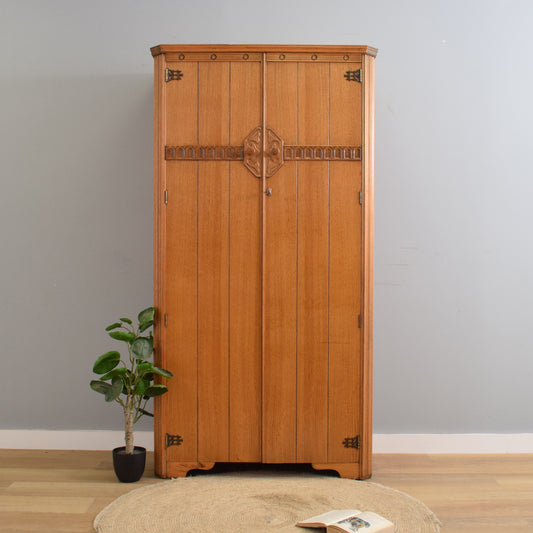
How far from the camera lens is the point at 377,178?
10.8 feet

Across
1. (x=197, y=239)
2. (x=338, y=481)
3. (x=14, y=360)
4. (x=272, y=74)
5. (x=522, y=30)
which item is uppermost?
(x=522, y=30)

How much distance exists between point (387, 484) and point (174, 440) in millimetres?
1066

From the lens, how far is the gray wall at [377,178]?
10.8 ft

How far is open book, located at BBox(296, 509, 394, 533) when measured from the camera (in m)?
2.12

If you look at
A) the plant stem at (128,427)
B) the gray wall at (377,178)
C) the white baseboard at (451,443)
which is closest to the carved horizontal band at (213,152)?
the gray wall at (377,178)

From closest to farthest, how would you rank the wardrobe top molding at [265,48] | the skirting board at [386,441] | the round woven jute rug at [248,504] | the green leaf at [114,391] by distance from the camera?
1. the round woven jute rug at [248,504]
2. the green leaf at [114,391]
3. the wardrobe top molding at [265,48]
4. the skirting board at [386,441]

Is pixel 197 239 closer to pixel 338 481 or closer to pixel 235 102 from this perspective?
pixel 235 102

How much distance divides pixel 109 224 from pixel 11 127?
81 cm

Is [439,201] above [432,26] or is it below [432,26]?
below

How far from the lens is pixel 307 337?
279 centimetres

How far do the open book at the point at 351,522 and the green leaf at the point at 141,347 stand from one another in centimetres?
104

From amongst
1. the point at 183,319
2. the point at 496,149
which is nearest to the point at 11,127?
the point at 183,319

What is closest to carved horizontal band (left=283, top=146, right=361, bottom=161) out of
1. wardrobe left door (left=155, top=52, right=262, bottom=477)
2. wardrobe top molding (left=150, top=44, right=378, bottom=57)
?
wardrobe left door (left=155, top=52, right=262, bottom=477)

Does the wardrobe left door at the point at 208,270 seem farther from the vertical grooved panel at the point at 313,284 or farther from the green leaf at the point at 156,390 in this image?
the vertical grooved panel at the point at 313,284
